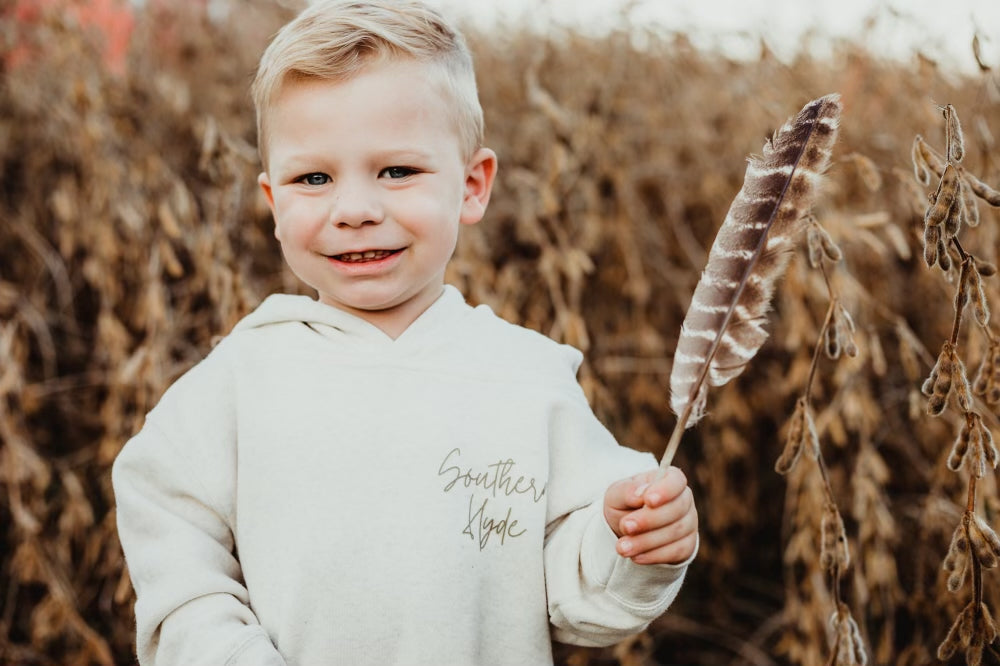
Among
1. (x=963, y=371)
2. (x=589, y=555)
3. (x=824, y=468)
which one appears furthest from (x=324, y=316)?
(x=963, y=371)

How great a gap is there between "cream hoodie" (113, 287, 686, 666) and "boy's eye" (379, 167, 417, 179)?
21cm

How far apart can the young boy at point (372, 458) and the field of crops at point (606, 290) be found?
55 centimetres

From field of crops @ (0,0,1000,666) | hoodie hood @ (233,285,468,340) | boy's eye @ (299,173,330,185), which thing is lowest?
field of crops @ (0,0,1000,666)

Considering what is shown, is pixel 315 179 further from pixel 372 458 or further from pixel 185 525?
pixel 185 525

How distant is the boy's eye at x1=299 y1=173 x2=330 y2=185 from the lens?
1353 millimetres

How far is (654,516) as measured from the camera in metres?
1.19

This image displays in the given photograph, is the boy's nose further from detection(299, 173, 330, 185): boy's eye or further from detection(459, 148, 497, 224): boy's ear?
detection(459, 148, 497, 224): boy's ear

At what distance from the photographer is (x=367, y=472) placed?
1.29 meters

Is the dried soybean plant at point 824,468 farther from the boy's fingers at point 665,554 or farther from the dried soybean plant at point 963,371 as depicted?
the boy's fingers at point 665,554

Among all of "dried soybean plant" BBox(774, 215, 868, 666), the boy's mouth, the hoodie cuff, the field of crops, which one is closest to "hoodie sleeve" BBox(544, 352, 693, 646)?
the hoodie cuff

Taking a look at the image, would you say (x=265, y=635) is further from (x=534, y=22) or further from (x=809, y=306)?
(x=534, y=22)

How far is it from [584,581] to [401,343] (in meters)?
0.41

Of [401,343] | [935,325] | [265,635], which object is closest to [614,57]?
[935,325]

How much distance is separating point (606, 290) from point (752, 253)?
184cm
